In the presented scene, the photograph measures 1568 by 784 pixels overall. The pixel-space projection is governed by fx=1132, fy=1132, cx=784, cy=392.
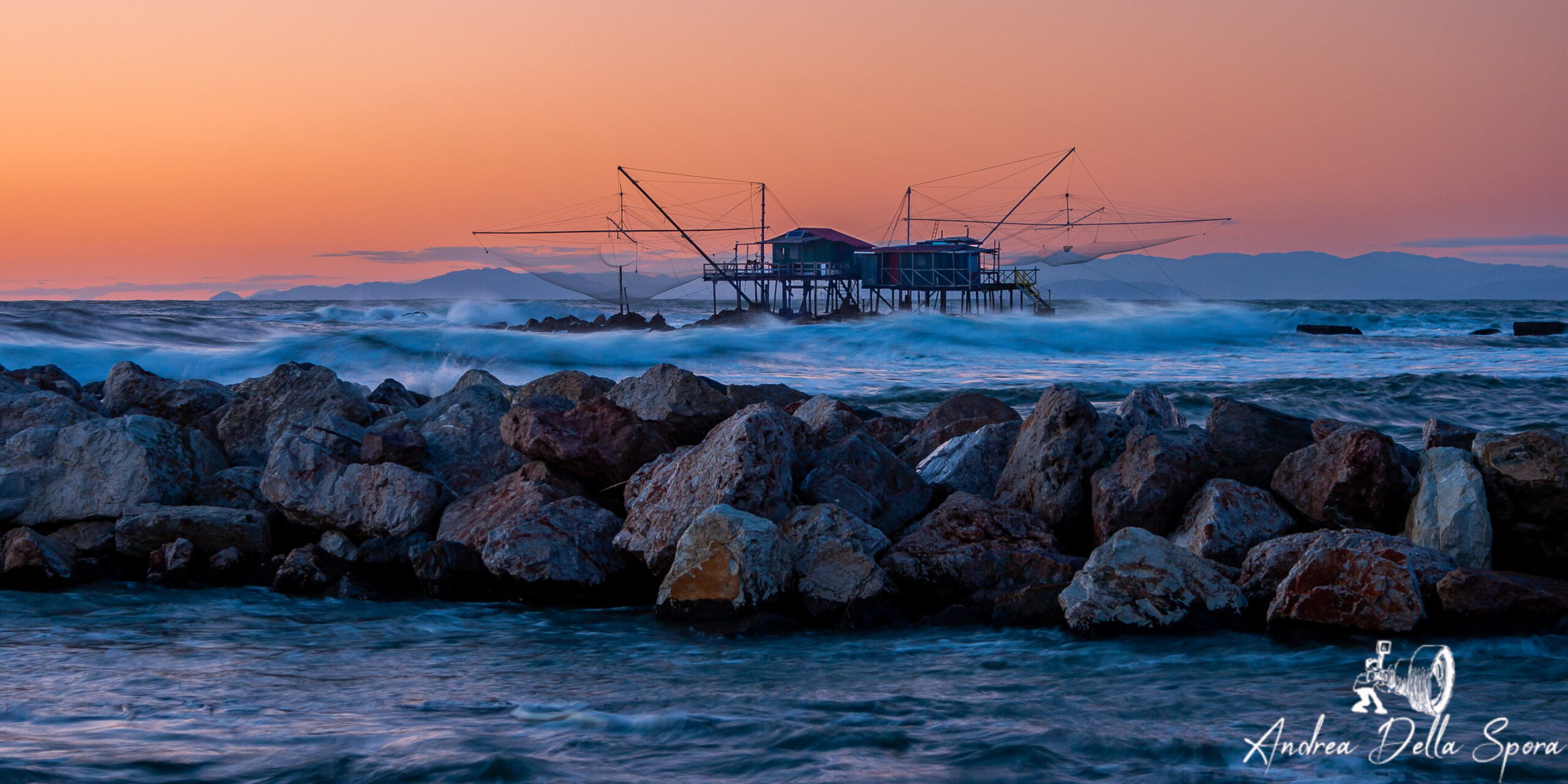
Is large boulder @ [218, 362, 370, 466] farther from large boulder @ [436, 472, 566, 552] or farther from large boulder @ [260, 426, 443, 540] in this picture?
large boulder @ [436, 472, 566, 552]

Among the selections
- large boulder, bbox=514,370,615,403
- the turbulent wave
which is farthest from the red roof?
large boulder, bbox=514,370,615,403

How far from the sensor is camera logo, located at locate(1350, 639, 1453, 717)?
4660mm

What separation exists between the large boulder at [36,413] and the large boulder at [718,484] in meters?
5.03

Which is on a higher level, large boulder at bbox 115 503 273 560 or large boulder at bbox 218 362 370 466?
large boulder at bbox 218 362 370 466

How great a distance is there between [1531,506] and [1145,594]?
2580 mm

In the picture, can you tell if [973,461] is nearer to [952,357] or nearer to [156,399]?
[156,399]

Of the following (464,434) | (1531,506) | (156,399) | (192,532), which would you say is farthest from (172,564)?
(1531,506)

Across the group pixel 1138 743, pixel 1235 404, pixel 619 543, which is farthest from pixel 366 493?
pixel 1235 404

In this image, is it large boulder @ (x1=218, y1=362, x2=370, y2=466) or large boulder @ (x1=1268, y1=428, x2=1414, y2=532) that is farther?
large boulder @ (x1=218, y1=362, x2=370, y2=466)

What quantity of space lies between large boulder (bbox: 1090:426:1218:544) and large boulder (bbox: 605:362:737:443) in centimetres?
293

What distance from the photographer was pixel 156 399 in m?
10.0

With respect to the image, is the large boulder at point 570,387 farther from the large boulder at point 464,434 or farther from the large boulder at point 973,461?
the large boulder at point 973,461

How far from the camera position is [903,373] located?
2936 centimetres

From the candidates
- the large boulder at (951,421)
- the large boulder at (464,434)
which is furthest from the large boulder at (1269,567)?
the large boulder at (464,434)
